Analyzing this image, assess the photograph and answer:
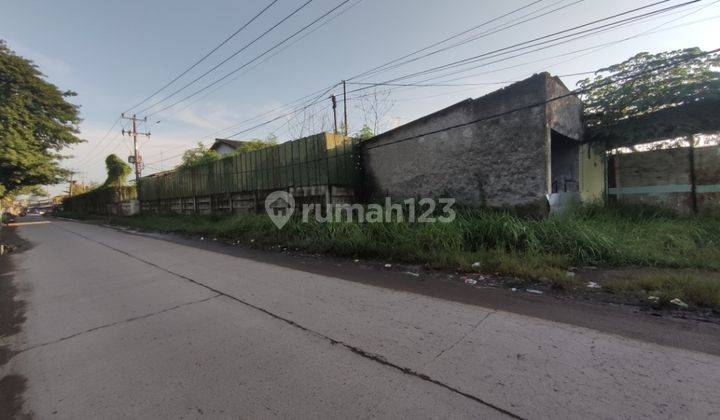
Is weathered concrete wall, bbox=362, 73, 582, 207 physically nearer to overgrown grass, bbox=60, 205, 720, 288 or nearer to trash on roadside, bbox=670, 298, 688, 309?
overgrown grass, bbox=60, 205, 720, 288

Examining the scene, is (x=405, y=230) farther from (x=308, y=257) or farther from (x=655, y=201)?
(x=655, y=201)

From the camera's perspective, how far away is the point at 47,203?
8600cm

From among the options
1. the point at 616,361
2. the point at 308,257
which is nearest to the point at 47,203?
the point at 308,257

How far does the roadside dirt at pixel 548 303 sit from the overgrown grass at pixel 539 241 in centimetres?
36

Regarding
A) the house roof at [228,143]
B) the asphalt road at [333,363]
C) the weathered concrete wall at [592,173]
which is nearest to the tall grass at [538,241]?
the weathered concrete wall at [592,173]

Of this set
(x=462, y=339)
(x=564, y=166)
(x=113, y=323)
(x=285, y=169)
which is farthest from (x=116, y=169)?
(x=462, y=339)

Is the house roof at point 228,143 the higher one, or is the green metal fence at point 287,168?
the house roof at point 228,143

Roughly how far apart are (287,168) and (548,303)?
926 cm

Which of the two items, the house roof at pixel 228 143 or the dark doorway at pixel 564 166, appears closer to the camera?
the dark doorway at pixel 564 166

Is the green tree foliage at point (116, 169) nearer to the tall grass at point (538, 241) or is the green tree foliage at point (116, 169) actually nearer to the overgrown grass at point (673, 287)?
the tall grass at point (538, 241)

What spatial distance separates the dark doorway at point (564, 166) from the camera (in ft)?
29.6

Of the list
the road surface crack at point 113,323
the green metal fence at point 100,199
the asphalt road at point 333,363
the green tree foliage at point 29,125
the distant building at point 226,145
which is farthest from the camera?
the distant building at point 226,145

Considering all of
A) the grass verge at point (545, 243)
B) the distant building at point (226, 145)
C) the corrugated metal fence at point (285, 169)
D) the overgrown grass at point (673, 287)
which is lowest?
the overgrown grass at point (673, 287)

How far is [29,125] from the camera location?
16.1m
